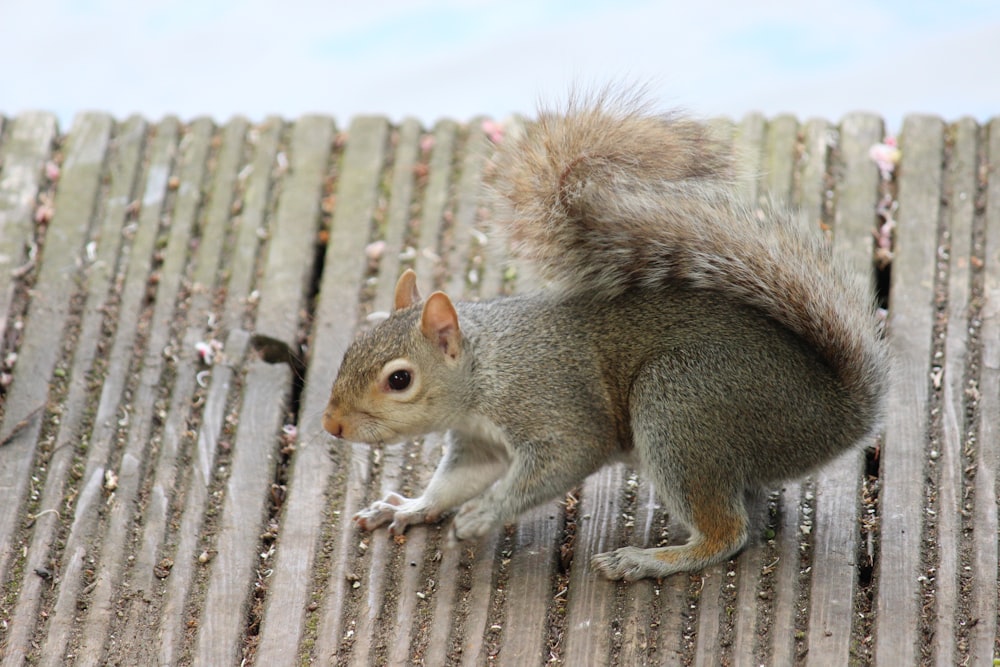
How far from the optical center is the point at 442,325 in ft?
8.66

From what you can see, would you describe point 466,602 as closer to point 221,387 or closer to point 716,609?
point 716,609

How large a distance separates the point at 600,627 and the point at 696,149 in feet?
3.28

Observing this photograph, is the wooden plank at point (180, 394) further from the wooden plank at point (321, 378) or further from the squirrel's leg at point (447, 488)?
the squirrel's leg at point (447, 488)

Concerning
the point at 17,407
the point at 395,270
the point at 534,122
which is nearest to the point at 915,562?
the point at 534,122

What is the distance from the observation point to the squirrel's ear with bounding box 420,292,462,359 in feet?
8.48

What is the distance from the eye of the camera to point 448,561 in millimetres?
2510

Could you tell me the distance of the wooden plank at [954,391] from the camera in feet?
7.43

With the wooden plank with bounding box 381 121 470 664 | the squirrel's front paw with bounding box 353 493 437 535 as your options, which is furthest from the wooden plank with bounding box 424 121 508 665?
the squirrel's front paw with bounding box 353 493 437 535

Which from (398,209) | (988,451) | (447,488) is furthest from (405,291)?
(988,451)

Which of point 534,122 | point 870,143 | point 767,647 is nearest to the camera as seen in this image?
point 767,647

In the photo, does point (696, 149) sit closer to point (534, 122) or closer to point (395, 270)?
point (534, 122)

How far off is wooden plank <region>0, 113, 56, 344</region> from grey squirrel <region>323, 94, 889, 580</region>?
1.05 metres

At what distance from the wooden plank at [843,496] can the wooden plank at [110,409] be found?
1.28 metres

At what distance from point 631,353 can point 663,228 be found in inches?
10.0
